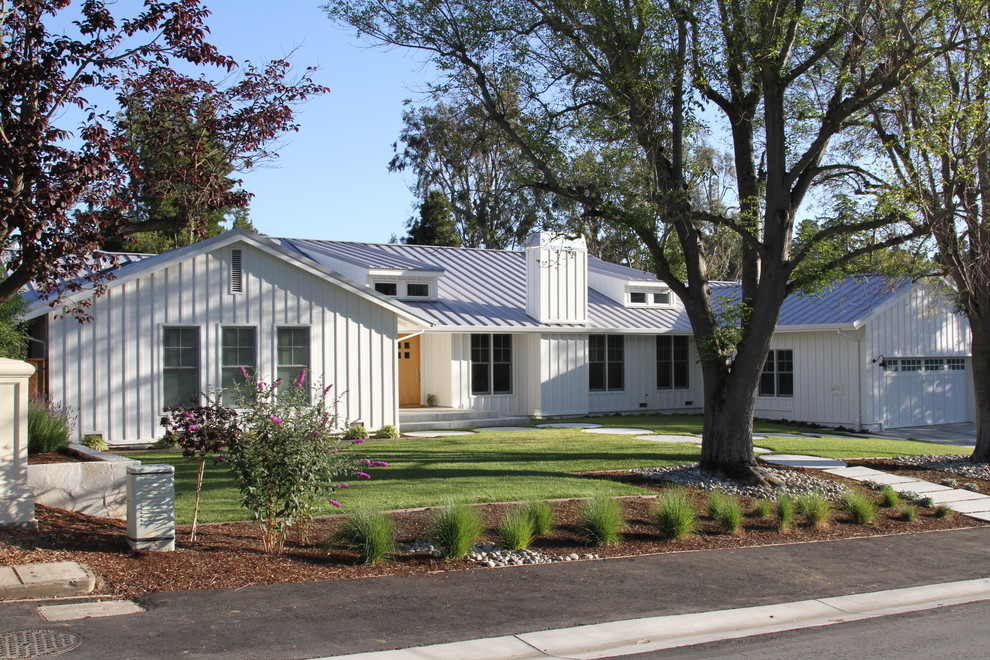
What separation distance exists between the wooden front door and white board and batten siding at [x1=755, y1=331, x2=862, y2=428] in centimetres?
1008

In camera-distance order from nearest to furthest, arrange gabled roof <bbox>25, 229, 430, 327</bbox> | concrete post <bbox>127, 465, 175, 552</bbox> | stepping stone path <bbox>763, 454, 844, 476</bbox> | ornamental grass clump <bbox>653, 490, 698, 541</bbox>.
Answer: concrete post <bbox>127, 465, 175, 552</bbox> → ornamental grass clump <bbox>653, 490, 698, 541</bbox> → stepping stone path <bbox>763, 454, 844, 476</bbox> → gabled roof <bbox>25, 229, 430, 327</bbox>

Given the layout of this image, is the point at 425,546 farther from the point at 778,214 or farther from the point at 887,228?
the point at 887,228

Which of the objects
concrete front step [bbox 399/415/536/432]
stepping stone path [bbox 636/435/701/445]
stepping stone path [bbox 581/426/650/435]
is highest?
concrete front step [bbox 399/415/536/432]

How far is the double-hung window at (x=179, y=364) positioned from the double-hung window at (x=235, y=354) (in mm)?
521

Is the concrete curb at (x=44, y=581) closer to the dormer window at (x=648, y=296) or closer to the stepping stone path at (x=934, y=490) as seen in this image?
the stepping stone path at (x=934, y=490)

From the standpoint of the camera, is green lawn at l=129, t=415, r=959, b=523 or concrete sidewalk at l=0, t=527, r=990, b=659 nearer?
concrete sidewalk at l=0, t=527, r=990, b=659

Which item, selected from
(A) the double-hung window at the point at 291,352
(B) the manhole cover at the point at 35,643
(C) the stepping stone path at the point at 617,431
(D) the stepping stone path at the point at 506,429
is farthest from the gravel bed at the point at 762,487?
(B) the manhole cover at the point at 35,643

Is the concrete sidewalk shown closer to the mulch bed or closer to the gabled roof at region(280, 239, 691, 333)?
the mulch bed

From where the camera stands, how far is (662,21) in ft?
43.0

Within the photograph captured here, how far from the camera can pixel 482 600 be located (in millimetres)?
7801

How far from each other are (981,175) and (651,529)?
29.9 ft

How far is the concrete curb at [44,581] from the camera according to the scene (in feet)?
24.0

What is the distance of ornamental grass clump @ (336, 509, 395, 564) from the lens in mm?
8734

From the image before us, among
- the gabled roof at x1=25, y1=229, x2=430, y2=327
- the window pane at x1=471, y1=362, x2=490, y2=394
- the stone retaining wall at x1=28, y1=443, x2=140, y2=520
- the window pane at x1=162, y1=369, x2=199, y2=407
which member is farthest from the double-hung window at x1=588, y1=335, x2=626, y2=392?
the stone retaining wall at x1=28, y1=443, x2=140, y2=520
